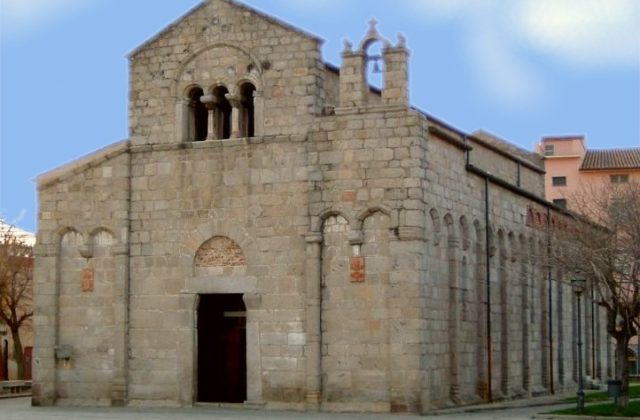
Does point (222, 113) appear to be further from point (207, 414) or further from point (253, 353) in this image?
point (207, 414)

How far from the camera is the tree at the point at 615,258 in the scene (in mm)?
33438

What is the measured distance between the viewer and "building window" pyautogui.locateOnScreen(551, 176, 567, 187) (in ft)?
314

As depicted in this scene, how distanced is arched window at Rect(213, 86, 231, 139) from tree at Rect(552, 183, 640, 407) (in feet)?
36.8

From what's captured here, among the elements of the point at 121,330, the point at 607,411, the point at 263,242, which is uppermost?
the point at 263,242

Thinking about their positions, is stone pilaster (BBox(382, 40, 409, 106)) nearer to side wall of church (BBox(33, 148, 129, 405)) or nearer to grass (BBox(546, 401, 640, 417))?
side wall of church (BBox(33, 148, 129, 405))

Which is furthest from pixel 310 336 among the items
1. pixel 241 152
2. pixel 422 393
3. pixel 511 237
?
pixel 511 237

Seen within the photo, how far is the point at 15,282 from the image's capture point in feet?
176

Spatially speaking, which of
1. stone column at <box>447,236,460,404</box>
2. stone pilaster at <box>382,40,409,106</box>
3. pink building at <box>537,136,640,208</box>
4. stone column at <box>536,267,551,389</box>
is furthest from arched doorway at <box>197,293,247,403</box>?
pink building at <box>537,136,640,208</box>

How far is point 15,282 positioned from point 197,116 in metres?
21.1

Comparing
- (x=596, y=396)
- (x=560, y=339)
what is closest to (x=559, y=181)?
(x=560, y=339)

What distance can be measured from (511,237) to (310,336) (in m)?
11.3

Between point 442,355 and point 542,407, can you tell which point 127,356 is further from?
point 542,407

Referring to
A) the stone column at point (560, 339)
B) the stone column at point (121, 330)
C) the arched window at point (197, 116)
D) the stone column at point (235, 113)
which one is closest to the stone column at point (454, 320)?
the stone column at point (235, 113)

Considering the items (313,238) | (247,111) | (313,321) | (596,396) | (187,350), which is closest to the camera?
(313,321)
